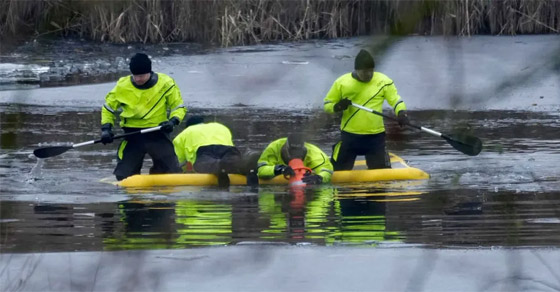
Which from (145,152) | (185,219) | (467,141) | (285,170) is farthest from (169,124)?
(467,141)

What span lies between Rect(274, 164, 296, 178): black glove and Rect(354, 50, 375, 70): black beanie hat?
28.2 feet

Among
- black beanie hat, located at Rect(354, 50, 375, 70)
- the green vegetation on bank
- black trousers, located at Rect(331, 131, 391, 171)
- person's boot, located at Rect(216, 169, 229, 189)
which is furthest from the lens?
black trousers, located at Rect(331, 131, 391, 171)

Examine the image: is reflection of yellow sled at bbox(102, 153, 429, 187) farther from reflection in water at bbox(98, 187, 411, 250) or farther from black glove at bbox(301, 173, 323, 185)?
reflection in water at bbox(98, 187, 411, 250)

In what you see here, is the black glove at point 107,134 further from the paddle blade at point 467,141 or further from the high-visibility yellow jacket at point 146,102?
the paddle blade at point 467,141

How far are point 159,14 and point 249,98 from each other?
11.1 inches

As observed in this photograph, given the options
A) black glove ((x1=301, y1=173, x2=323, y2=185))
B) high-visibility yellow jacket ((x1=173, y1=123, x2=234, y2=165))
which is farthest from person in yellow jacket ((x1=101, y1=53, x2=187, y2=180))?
black glove ((x1=301, y1=173, x2=323, y2=185))

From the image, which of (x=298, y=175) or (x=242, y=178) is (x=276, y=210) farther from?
(x=298, y=175)

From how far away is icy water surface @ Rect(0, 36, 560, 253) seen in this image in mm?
1977

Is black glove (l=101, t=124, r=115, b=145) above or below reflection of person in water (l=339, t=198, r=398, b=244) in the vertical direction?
above

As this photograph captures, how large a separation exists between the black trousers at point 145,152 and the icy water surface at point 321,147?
0.33 meters

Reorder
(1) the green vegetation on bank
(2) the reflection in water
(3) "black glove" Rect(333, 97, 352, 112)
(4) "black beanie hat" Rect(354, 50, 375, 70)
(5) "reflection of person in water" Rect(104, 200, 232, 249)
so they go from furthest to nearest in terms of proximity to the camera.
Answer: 1. (2) the reflection in water
2. (5) "reflection of person in water" Rect(104, 200, 232, 249)
3. (3) "black glove" Rect(333, 97, 352, 112)
4. (4) "black beanie hat" Rect(354, 50, 375, 70)
5. (1) the green vegetation on bank

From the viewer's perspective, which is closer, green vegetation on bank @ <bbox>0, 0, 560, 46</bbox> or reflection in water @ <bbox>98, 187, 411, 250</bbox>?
green vegetation on bank @ <bbox>0, 0, 560, 46</bbox>

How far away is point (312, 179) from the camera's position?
11.2 meters

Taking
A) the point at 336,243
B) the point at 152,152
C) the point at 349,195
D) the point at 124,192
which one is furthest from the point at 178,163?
the point at 336,243
